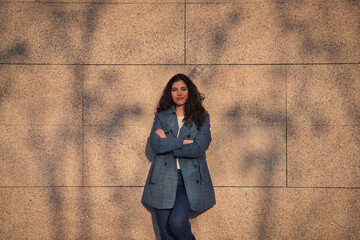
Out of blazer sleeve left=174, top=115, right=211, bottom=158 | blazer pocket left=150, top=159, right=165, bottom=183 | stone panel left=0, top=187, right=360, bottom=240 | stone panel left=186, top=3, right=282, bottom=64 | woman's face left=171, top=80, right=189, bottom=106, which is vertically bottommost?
stone panel left=0, top=187, right=360, bottom=240

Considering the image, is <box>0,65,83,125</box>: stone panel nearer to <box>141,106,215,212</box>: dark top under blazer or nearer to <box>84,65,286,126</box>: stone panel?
<box>84,65,286,126</box>: stone panel

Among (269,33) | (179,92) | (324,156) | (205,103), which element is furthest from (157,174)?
(269,33)

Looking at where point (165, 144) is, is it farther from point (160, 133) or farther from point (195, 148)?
point (195, 148)

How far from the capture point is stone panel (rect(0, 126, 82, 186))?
4629mm

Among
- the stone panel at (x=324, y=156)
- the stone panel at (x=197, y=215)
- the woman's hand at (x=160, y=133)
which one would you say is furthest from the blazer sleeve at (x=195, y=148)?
the stone panel at (x=324, y=156)

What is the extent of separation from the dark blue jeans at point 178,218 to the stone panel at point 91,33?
5.82 ft

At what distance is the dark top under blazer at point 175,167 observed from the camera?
3.86m

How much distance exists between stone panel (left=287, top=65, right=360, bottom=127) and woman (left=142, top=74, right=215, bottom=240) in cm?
137

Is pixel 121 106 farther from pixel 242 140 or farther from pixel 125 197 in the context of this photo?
pixel 242 140

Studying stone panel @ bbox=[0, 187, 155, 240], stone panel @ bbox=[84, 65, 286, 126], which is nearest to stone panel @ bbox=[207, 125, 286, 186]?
stone panel @ bbox=[84, 65, 286, 126]

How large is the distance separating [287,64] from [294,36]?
39 centimetres

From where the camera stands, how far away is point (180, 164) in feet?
12.9

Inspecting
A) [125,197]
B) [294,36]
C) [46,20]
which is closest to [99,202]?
[125,197]

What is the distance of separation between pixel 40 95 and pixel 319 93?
3.75 metres
